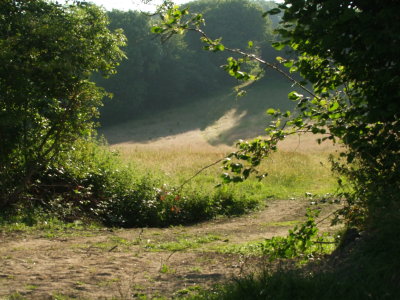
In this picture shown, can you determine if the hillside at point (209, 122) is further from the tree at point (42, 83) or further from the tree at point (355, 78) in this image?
the tree at point (355, 78)

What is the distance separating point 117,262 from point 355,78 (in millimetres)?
4036

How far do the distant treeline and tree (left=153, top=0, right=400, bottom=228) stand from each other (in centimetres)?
4391

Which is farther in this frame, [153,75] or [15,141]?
[153,75]

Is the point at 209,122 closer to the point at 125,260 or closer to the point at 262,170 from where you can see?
the point at 262,170

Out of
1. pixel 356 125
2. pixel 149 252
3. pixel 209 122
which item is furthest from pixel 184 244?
pixel 209 122

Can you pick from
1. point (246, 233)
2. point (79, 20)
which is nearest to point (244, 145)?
point (246, 233)

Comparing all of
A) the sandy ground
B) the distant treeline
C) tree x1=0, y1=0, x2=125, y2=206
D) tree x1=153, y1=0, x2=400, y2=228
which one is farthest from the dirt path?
the distant treeline

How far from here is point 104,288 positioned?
615 cm

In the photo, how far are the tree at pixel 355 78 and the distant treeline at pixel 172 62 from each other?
4391cm

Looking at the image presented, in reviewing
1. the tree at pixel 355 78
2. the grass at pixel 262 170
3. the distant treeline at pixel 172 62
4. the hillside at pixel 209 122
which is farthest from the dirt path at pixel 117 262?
the distant treeline at pixel 172 62

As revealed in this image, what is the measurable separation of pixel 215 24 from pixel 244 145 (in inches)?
2379

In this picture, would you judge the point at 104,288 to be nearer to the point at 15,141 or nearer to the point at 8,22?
the point at 15,141

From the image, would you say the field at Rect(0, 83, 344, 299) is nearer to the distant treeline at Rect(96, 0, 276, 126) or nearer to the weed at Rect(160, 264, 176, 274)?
the weed at Rect(160, 264, 176, 274)

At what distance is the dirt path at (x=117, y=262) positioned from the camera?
6.10 metres
